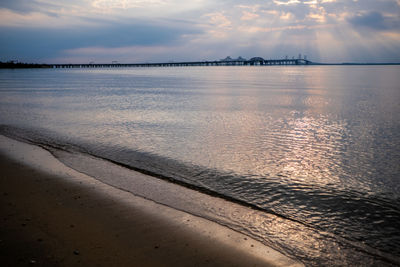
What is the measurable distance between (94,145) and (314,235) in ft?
32.8

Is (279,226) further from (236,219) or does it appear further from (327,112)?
(327,112)

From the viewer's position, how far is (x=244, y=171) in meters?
9.72

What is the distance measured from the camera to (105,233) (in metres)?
5.00

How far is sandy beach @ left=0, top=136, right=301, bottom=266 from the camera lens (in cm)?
430

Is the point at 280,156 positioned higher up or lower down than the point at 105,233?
lower down

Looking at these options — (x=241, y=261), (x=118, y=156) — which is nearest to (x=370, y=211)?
(x=241, y=261)

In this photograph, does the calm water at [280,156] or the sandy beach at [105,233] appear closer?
the sandy beach at [105,233]

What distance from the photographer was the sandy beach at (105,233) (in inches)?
169

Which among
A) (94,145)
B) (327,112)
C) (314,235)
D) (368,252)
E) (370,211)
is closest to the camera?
(368,252)

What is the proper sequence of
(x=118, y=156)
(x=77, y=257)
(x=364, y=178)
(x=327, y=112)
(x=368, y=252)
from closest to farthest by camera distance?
(x=77, y=257)
(x=368, y=252)
(x=364, y=178)
(x=118, y=156)
(x=327, y=112)

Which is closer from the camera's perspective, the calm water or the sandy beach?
the sandy beach

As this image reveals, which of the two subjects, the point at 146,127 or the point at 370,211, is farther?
the point at 146,127

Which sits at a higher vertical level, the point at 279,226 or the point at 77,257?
the point at 77,257

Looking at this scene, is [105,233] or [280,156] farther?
[280,156]
